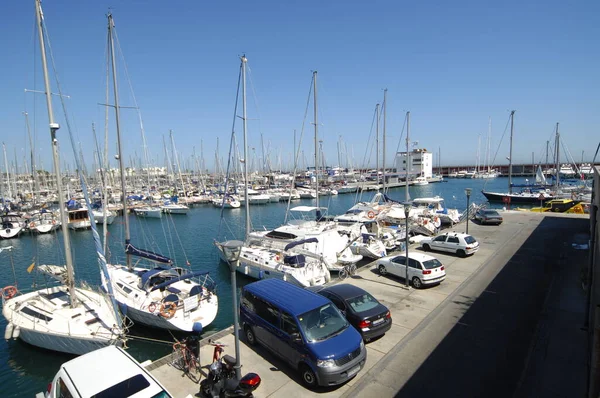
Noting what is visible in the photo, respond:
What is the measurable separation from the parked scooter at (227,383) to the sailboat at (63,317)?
5.69m

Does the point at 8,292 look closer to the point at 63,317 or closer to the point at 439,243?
the point at 63,317

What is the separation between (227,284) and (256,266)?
2.96 metres

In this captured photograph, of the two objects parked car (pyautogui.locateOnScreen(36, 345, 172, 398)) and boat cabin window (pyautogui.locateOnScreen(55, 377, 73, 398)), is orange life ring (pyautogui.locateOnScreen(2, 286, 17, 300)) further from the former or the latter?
boat cabin window (pyautogui.locateOnScreen(55, 377, 73, 398))

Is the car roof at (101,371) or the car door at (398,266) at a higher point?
the car roof at (101,371)

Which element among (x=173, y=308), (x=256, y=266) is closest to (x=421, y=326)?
(x=173, y=308)

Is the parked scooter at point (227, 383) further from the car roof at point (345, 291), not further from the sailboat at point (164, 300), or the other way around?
the car roof at point (345, 291)

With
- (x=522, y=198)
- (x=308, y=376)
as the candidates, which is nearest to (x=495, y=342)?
(x=308, y=376)

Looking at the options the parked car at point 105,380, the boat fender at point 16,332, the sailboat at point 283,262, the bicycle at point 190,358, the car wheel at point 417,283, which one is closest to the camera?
the parked car at point 105,380

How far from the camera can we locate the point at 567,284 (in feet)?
48.4

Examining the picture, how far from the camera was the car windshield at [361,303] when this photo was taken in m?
10.6

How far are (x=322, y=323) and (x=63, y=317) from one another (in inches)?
410

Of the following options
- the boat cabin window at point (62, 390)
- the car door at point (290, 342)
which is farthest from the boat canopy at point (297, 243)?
the boat cabin window at point (62, 390)

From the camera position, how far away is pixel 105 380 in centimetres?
634

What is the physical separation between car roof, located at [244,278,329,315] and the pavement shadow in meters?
2.99
